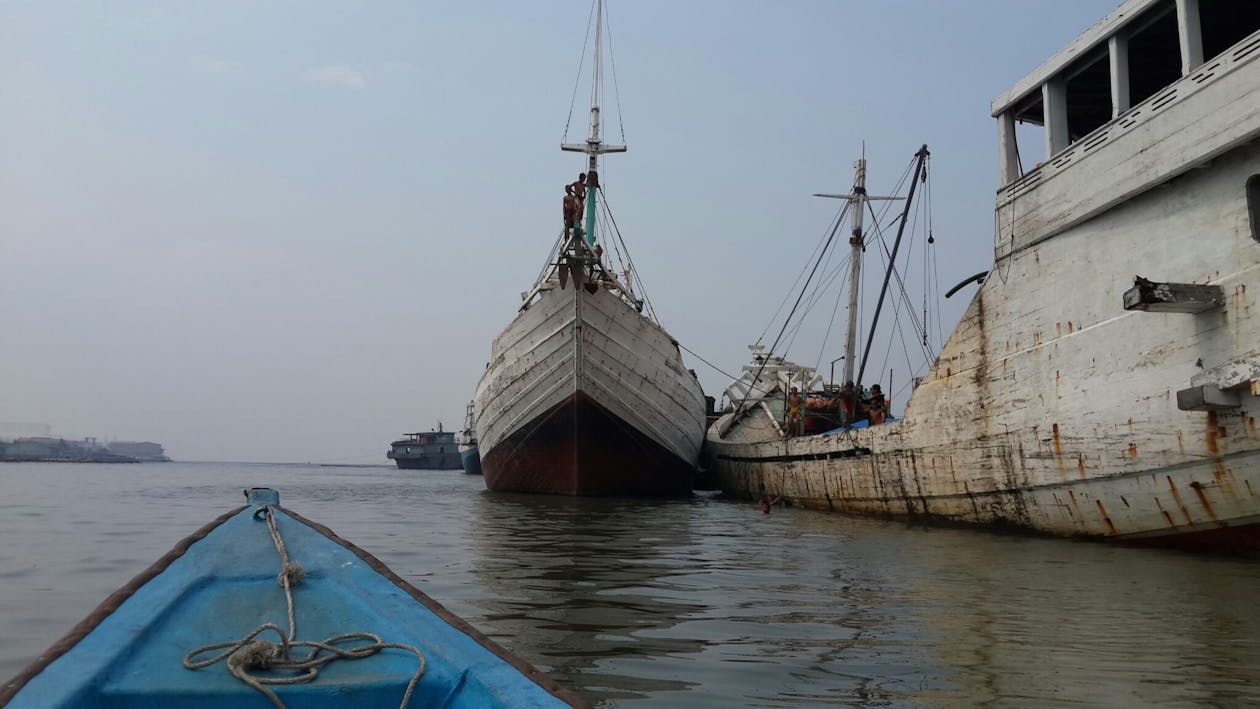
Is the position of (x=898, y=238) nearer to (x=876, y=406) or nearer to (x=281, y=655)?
(x=876, y=406)

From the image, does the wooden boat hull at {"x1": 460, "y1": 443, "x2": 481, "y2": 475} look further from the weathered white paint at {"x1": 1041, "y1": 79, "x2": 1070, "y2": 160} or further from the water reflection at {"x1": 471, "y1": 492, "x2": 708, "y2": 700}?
the weathered white paint at {"x1": 1041, "y1": 79, "x2": 1070, "y2": 160}

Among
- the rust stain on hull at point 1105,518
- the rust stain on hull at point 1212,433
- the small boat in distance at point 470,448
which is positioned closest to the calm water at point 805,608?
the rust stain on hull at point 1105,518

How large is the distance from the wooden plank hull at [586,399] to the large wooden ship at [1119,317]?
24.9ft

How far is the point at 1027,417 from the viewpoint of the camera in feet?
33.9

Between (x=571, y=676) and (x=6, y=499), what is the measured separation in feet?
68.2

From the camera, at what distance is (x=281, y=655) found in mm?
2977

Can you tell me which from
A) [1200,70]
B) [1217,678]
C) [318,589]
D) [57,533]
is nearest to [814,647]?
[1217,678]

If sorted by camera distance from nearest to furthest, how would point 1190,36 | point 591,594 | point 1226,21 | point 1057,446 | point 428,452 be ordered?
point 591,594 < point 1190,36 < point 1057,446 < point 1226,21 < point 428,452

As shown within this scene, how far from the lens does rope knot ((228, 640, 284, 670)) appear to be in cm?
281

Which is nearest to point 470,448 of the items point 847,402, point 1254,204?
point 847,402

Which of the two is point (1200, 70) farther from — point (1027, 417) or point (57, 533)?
point (57, 533)

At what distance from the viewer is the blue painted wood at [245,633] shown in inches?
102

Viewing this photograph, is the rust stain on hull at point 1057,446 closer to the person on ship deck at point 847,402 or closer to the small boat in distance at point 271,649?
the person on ship deck at point 847,402

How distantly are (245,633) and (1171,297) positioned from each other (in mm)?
8125
